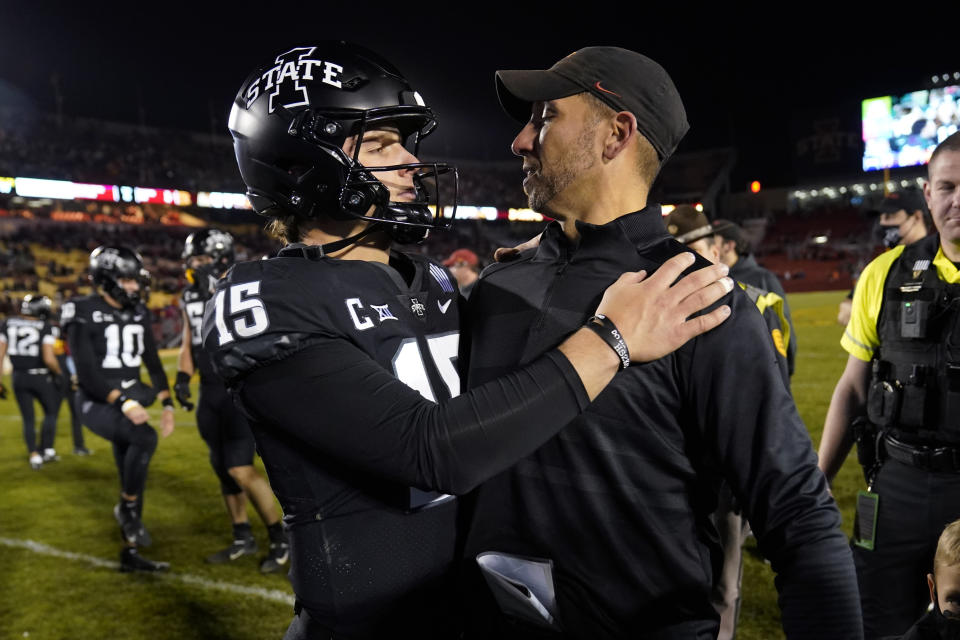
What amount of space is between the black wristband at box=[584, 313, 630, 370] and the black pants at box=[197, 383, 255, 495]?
4.40 m

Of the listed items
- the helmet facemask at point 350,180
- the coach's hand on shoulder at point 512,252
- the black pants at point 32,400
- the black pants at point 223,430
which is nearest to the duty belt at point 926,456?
the coach's hand on shoulder at point 512,252

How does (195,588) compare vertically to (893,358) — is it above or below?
below

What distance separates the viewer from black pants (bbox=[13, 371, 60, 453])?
31.6 feet

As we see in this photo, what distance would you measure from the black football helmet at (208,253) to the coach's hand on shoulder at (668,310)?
211 inches

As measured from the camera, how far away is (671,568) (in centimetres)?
160

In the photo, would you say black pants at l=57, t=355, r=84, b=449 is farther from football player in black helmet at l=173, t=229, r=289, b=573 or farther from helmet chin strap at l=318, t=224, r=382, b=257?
helmet chin strap at l=318, t=224, r=382, b=257

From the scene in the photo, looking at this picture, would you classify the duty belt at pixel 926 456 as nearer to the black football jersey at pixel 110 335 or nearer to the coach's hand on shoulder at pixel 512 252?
the coach's hand on shoulder at pixel 512 252

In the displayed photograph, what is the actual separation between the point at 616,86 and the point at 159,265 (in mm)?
33075

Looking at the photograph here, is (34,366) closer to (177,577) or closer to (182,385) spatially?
(182,385)

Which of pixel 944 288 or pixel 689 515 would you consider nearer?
pixel 689 515

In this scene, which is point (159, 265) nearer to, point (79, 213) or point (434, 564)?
point (79, 213)

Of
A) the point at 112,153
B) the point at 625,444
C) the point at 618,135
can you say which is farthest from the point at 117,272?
the point at 112,153

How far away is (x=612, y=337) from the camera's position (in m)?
1.50

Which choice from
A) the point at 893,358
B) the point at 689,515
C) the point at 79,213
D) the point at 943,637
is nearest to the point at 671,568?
the point at 689,515
